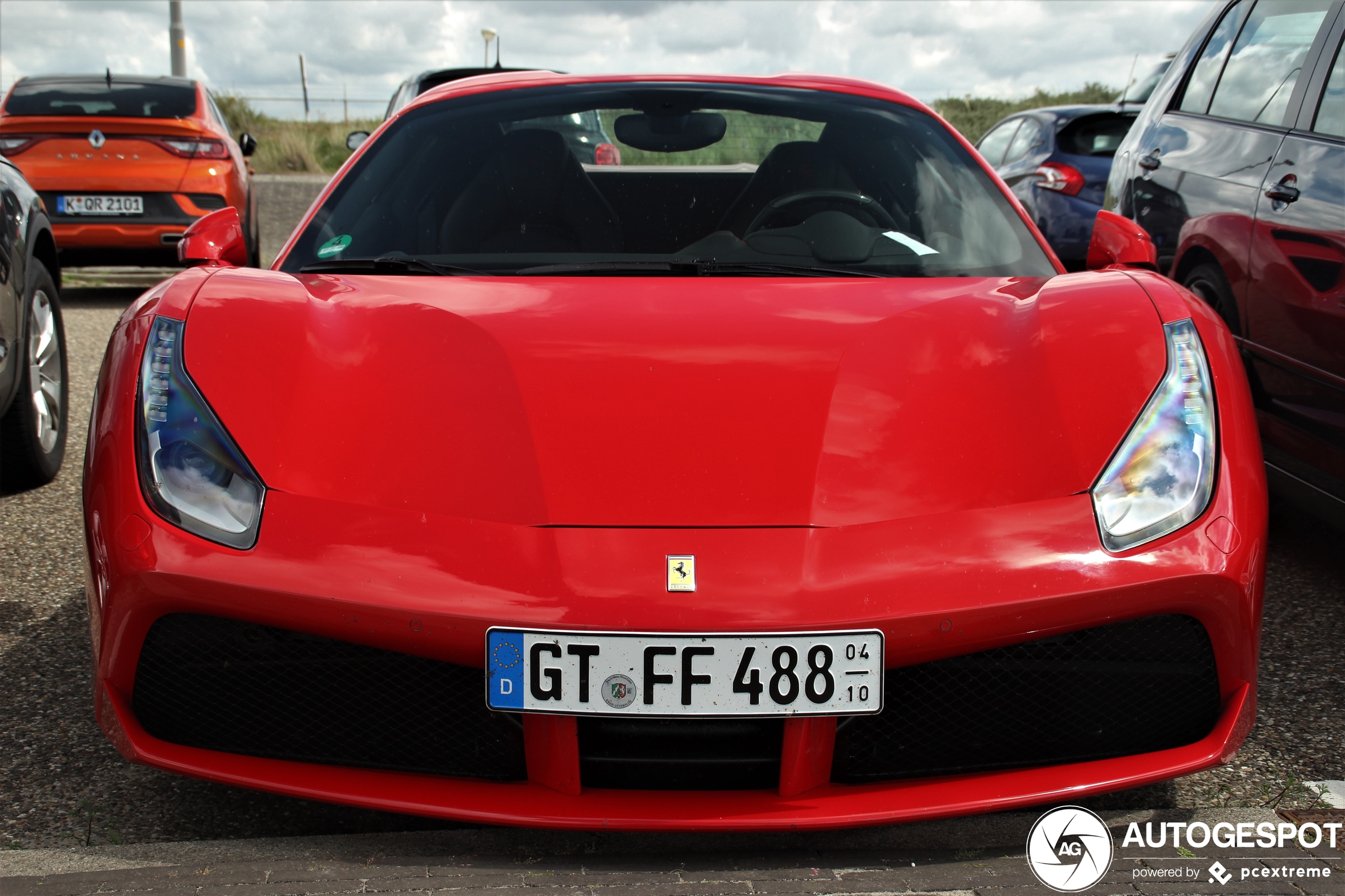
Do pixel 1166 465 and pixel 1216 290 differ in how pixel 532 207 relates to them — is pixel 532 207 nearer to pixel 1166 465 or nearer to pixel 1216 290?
pixel 1166 465

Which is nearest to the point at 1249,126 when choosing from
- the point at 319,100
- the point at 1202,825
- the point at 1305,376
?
the point at 1305,376

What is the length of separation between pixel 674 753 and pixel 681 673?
181 mm

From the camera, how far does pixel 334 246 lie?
2.63 m

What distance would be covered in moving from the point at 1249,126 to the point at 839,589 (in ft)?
9.29

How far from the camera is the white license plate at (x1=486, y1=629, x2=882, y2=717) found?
5.39 feet

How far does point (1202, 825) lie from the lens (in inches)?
76.1

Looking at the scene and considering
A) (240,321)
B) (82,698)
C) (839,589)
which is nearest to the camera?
(839,589)

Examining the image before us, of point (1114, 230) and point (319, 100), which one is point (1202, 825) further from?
point (319, 100)

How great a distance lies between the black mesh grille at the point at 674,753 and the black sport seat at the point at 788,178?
138cm

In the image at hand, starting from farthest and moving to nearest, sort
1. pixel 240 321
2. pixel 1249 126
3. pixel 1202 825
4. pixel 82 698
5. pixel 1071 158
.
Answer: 1. pixel 1071 158
2. pixel 1249 126
3. pixel 82 698
4. pixel 240 321
5. pixel 1202 825

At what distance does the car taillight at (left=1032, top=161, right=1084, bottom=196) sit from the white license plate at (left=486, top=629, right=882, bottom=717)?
642 centimetres

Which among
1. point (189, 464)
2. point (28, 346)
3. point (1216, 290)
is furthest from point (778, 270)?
point (28, 346)

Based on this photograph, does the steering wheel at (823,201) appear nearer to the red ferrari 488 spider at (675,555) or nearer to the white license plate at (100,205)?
the red ferrari 488 spider at (675,555)

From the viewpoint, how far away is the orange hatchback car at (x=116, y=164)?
772 cm
